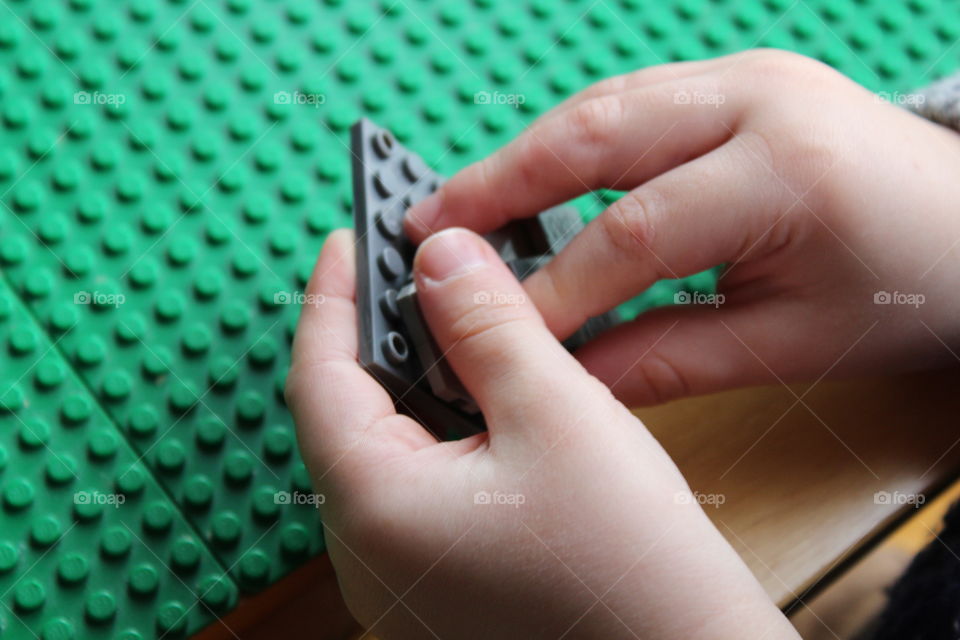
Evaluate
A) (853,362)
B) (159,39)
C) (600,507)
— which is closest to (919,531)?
(853,362)

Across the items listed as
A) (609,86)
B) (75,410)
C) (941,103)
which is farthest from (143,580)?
(941,103)

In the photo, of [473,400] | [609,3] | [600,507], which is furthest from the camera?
[609,3]

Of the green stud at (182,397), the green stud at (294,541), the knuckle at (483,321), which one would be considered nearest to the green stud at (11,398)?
the green stud at (182,397)

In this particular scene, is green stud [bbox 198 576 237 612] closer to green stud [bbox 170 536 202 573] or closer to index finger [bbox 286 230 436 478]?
green stud [bbox 170 536 202 573]

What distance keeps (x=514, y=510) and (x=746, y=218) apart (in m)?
0.25

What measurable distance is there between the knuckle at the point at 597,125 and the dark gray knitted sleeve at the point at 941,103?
0.86 ft

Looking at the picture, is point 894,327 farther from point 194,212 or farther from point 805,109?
point 194,212

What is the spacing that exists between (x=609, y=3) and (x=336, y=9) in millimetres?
259

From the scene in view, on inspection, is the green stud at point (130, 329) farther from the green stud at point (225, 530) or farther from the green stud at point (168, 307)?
the green stud at point (225, 530)

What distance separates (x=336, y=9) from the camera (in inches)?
28.7

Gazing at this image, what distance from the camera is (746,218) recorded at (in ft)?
1.71

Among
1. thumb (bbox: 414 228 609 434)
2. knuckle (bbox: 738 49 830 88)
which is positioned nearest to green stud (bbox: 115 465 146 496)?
thumb (bbox: 414 228 609 434)

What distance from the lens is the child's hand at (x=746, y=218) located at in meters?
0.52

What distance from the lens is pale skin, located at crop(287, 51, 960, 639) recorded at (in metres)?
0.42
